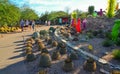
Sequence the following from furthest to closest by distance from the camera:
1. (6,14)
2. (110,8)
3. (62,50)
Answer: (6,14) → (110,8) → (62,50)

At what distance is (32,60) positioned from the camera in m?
17.1

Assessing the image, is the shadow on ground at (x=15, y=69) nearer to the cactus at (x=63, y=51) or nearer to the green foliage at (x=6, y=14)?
the cactus at (x=63, y=51)

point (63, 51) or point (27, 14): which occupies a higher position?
point (27, 14)

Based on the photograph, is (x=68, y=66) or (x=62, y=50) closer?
(x=68, y=66)

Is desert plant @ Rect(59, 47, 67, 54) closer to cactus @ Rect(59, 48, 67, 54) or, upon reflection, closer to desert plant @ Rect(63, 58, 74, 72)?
cactus @ Rect(59, 48, 67, 54)

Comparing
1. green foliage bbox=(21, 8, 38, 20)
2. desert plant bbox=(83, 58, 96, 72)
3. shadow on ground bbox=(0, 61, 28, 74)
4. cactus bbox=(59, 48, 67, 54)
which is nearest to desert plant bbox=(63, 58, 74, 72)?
desert plant bbox=(83, 58, 96, 72)

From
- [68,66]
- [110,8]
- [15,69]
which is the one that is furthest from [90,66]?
[110,8]

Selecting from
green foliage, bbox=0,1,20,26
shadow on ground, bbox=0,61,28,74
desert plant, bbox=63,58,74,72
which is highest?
green foliage, bbox=0,1,20,26

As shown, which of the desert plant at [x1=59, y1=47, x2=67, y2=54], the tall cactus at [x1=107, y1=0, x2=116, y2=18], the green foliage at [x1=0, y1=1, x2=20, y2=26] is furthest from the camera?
the green foliage at [x1=0, y1=1, x2=20, y2=26]

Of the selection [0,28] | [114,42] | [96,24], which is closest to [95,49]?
[114,42]

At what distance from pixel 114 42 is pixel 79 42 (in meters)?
3.04

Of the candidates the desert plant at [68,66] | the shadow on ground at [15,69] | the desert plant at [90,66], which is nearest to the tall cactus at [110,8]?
the shadow on ground at [15,69]

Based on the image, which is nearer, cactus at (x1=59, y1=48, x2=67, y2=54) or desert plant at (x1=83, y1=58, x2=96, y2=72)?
desert plant at (x1=83, y1=58, x2=96, y2=72)

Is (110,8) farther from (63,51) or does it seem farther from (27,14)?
(27,14)
